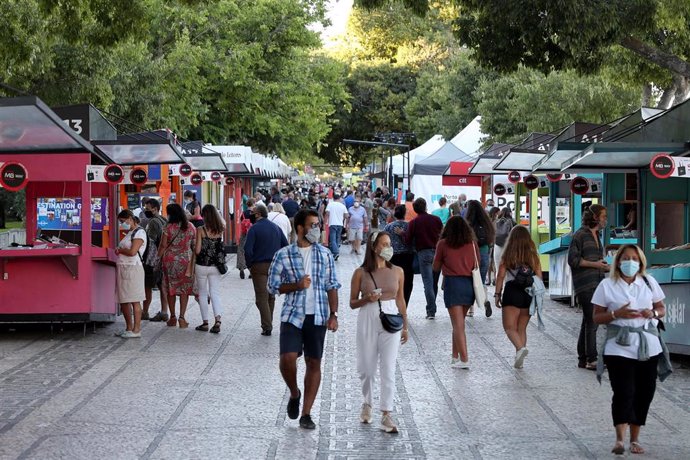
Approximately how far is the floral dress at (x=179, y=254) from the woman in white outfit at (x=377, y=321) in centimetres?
650

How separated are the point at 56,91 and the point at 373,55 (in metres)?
60.7

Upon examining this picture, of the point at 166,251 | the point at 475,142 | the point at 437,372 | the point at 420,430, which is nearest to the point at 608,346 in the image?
the point at 420,430

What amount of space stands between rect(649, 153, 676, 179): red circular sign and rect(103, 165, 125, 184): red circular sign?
6.51 meters

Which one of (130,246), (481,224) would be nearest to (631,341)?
(130,246)

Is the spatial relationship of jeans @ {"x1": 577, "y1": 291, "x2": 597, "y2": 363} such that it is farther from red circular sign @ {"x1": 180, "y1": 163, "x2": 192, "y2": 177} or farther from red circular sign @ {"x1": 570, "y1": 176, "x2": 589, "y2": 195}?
red circular sign @ {"x1": 180, "y1": 163, "x2": 192, "y2": 177}

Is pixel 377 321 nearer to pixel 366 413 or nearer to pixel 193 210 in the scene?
pixel 366 413

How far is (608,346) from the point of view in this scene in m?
8.52

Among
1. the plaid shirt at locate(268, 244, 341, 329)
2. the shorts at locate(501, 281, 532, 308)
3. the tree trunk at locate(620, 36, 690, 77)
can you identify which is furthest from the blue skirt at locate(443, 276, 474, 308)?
the tree trunk at locate(620, 36, 690, 77)

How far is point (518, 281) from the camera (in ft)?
39.9

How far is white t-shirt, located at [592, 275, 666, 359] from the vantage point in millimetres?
8422

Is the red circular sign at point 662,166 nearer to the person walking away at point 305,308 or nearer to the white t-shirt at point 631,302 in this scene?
the white t-shirt at point 631,302

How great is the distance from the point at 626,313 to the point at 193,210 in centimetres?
1758

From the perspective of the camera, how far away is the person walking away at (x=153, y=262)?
1677 cm

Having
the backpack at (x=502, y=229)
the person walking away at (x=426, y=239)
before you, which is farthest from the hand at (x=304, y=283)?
the backpack at (x=502, y=229)
